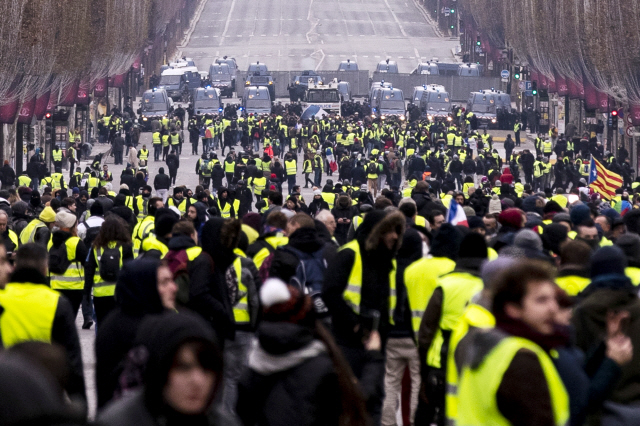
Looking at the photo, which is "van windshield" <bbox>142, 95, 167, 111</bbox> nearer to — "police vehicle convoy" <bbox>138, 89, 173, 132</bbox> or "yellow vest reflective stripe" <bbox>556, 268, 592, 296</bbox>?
"police vehicle convoy" <bbox>138, 89, 173, 132</bbox>

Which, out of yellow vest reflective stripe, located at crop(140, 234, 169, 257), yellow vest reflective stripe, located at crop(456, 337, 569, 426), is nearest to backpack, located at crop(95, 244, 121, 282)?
yellow vest reflective stripe, located at crop(140, 234, 169, 257)

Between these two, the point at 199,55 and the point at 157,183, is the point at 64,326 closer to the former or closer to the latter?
the point at 157,183

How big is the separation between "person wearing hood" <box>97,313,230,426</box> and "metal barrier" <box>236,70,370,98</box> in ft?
251

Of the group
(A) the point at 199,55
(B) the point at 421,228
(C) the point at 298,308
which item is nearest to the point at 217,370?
(C) the point at 298,308

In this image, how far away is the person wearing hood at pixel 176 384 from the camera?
15.1 ft

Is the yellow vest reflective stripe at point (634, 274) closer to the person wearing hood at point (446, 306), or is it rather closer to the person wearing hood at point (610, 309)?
the person wearing hood at point (446, 306)

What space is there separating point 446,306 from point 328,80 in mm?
74492

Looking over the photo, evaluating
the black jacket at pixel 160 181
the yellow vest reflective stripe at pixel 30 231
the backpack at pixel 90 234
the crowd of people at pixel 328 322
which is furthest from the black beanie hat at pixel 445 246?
the black jacket at pixel 160 181

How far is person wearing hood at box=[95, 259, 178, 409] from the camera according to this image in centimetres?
675

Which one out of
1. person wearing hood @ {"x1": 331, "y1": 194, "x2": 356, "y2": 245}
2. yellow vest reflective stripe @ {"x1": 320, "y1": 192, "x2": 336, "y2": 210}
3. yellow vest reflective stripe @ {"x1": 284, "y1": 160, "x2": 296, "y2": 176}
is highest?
person wearing hood @ {"x1": 331, "y1": 194, "x2": 356, "y2": 245}

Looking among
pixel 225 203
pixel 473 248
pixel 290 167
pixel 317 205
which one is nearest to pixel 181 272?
pixel 473 248

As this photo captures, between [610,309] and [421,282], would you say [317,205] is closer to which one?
[421,282]

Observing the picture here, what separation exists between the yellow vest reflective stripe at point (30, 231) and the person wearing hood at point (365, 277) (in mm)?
7130

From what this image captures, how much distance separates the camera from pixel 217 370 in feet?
15.4
